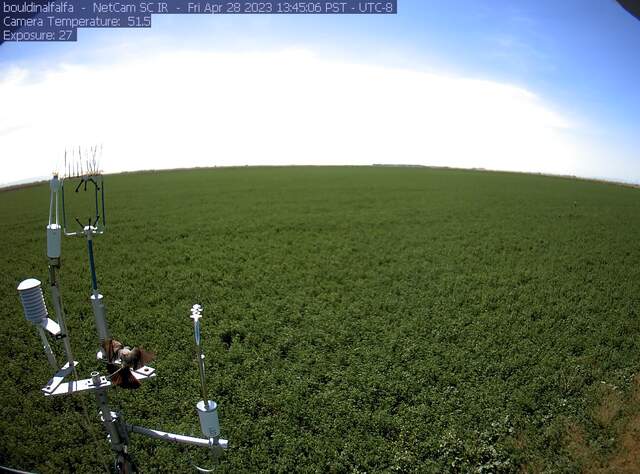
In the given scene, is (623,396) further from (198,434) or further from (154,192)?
(154,192)

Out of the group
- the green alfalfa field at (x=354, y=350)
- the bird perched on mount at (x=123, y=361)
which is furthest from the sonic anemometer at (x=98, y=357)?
the green alfalfa field at (x=354, y=350)

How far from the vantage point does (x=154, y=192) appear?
35.9 metres

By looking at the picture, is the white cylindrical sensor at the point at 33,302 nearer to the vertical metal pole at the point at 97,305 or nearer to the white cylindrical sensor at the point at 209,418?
the vertical metal pole at the point at 97,305

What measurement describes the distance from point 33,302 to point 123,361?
3.16 feet

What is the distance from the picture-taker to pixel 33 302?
3.30m

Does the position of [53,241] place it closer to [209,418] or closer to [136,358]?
[136,358]

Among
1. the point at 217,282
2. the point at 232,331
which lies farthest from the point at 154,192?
the point at 232,331

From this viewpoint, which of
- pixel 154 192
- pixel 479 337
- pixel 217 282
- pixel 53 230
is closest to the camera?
pixel 53 230

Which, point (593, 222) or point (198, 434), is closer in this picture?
point (198, 434)

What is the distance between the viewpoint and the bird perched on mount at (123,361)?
3432 millimetres

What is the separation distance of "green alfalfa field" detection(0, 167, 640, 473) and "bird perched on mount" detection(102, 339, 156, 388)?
354 centimetres

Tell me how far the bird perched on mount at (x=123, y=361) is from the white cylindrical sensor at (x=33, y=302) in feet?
1.98

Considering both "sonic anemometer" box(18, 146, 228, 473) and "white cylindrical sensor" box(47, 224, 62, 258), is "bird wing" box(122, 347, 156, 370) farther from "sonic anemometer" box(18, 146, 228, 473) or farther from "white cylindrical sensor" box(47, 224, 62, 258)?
"white cylindrical sensor" box(47, 224, 62, 258)

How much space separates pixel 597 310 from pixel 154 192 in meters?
35.9
